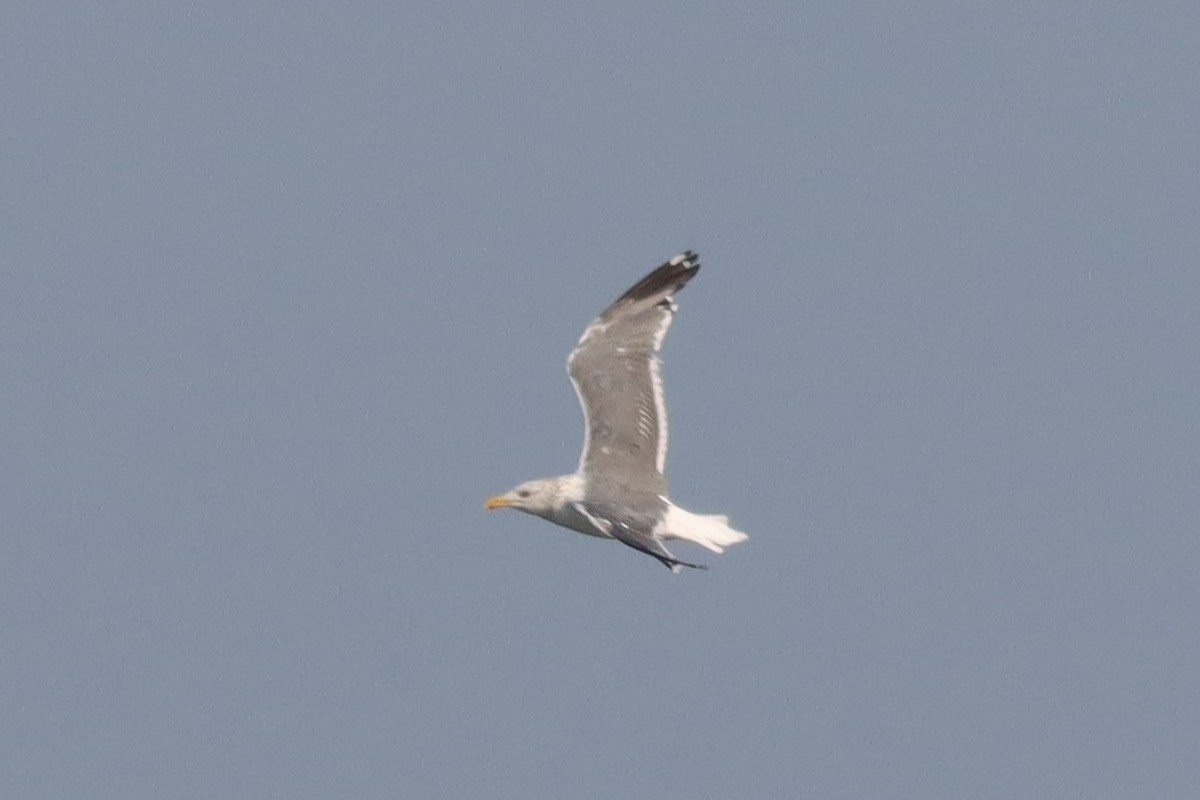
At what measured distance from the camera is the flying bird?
77.7ft

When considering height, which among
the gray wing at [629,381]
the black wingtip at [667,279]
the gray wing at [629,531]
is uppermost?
the black wingtip at [667,279]

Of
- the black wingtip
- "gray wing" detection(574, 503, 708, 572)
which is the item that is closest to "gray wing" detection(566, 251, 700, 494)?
the black wingtip

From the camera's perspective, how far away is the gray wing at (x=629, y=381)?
2458 cm

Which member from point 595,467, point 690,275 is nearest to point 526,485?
point 595,467

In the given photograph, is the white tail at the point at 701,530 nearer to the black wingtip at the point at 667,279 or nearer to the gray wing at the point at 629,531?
the gray wing at the point at 629,531

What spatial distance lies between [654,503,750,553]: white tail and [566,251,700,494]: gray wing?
611mm

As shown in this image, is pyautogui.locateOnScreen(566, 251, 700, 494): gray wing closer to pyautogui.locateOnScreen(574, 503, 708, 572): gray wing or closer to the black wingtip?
the black wingtip

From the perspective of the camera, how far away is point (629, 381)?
2498 centimetres

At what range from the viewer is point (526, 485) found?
24.3 meters

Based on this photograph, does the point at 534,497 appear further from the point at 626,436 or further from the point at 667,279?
the point at 667,279

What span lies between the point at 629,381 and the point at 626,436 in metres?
0.60

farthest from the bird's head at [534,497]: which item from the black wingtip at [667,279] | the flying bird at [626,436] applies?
the black wingtip at [667,279]

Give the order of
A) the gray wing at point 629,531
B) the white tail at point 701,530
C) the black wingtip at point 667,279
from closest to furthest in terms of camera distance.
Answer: the gray wing at point 629,531 → the white tail at point 701,530 → the black wingtip at point 667,279

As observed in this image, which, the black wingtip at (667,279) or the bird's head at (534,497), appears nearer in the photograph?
the bird's head at (534,497)
